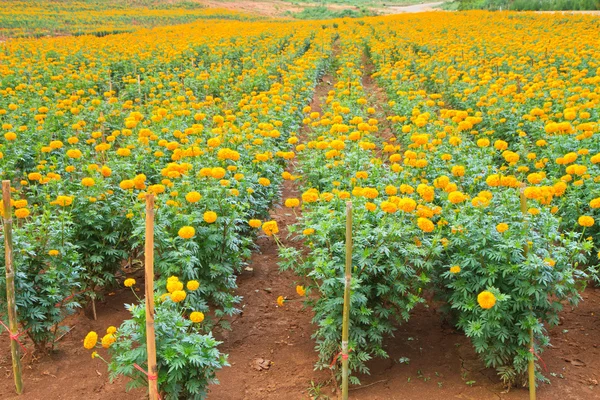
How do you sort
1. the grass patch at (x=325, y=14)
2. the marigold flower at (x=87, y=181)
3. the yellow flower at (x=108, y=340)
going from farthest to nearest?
1. the grass patch at (x=325, y=14)
2. the marigold flower at (x=87, y=181)
3. the yellow flower at (x=108, y=340)

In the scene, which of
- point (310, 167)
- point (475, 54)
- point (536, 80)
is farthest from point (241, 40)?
point (310, 167)

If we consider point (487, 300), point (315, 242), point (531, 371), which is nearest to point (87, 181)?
point (315, 242)

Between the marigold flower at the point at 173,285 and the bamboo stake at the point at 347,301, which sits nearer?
the marigold flower at the point at 173,285

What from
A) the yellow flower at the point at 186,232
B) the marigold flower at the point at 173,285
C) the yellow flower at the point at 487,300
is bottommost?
the yellow flower at the point at 487,300

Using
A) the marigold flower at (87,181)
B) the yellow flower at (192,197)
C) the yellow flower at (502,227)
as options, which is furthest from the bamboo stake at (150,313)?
the yellow flower at (502,227)

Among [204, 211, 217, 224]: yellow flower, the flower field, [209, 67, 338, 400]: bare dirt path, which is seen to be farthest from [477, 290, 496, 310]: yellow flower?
[204, 211, 217, 224]: yellow flower

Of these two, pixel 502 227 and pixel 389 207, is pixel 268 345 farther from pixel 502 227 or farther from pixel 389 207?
pixel 502 227

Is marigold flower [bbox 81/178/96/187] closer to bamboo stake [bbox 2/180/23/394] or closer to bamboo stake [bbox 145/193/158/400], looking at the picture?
bamboo stake [bbox 2/180/23/394]

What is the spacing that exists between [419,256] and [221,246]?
5.70 feet

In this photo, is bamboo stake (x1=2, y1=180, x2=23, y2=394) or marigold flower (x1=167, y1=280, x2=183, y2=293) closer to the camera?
marigold flower (x1=167, y1=280, x2=183, y2=293)

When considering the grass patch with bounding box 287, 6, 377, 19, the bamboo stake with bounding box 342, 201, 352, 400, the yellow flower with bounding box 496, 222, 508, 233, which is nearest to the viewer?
the bamboo stake with bounding box 342, 201, 352, 400

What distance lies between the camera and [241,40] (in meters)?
21.1

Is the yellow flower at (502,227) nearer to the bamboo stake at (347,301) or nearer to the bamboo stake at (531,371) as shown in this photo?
the bamboo stake at (531,371)

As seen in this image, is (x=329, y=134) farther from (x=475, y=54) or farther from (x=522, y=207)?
(x=475, y=54)
